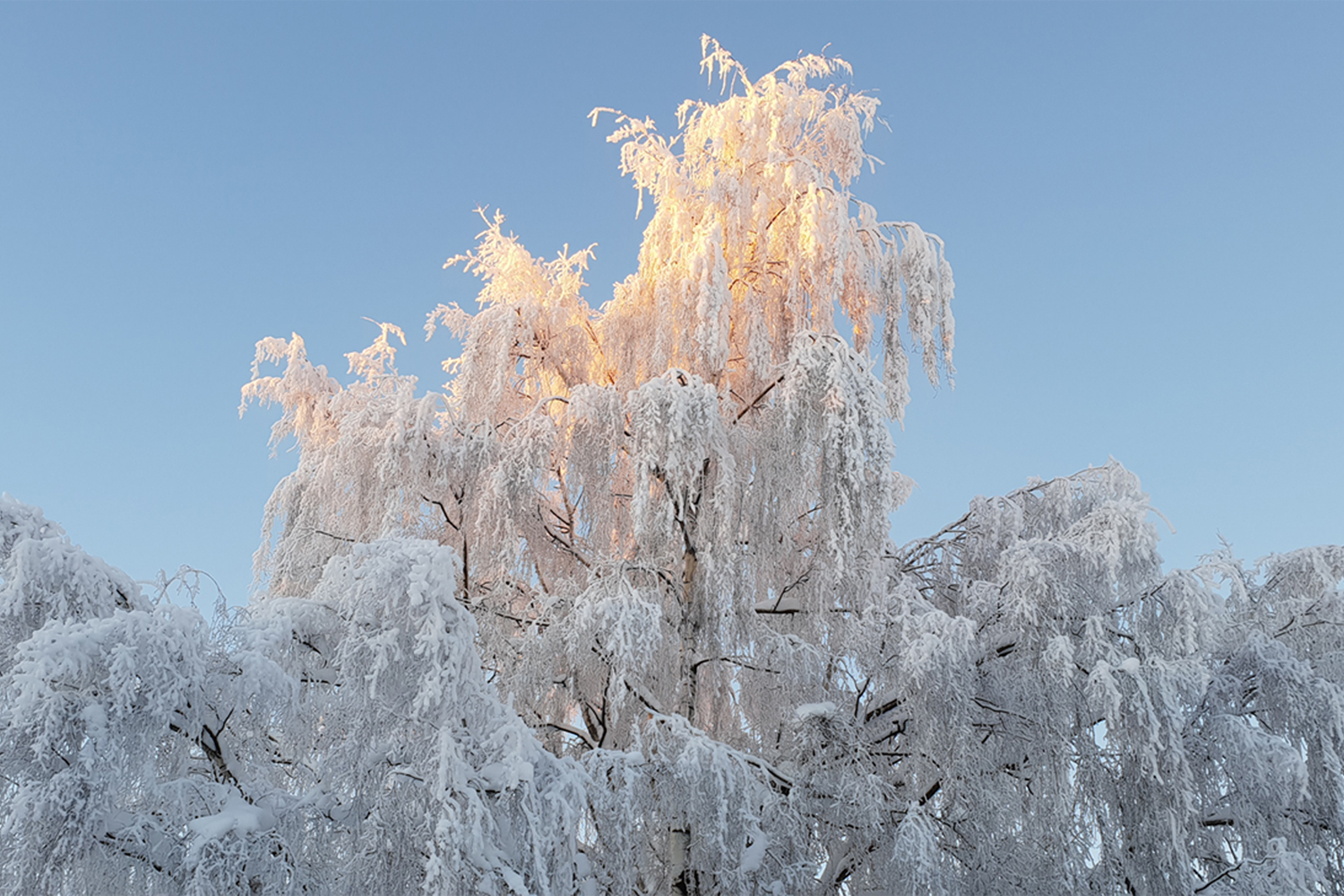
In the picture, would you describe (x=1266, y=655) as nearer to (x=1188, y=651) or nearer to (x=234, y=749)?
(x=1188, y=651)

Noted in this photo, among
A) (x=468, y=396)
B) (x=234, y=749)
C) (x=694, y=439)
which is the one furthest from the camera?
(x=468, y=396)

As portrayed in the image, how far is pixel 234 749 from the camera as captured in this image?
4.27m

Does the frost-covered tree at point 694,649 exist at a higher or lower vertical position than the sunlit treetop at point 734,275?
lower

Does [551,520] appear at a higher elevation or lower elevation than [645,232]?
lower

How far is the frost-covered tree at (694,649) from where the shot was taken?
3.93 meters

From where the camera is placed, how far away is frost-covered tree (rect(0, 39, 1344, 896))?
3.93 metres

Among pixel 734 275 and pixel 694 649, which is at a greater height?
pixel 734 275

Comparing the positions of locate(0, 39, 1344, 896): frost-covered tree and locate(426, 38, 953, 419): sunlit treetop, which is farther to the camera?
locate(426, 38, 953, 419): sunlit treetop

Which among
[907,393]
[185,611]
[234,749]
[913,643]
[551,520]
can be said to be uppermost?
[907,393]

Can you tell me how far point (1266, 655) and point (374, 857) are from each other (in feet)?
→ 15.1

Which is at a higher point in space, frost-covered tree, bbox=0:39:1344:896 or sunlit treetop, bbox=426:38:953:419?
sunlit treetop, bbox=426:38:953:419

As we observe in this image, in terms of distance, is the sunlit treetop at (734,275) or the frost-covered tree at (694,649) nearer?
the frost-covered tree at (694,649)

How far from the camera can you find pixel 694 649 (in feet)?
20.0

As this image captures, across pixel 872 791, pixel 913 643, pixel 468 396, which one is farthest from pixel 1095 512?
pixel 468 396
